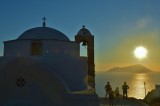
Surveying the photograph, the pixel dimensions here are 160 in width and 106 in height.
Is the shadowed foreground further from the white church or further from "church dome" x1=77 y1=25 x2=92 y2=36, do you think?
"church dome" x1=77 y1=25 x2=92 y2=36

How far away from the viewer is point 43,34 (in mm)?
14359

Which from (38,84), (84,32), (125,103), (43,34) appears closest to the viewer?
(38,84)

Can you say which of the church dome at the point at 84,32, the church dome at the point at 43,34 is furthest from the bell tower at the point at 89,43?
the church dome at the point at 43,34

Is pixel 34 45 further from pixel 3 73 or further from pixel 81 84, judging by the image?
pixel 81 84

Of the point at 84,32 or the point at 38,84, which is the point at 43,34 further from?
the point at 84,32

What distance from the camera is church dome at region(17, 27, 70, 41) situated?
14.2 m

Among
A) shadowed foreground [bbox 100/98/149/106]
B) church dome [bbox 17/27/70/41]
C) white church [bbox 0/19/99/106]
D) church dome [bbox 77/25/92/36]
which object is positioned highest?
church dome [bbox 77/25/92/36]

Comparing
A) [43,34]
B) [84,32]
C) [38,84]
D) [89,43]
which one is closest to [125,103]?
A: [89,43]

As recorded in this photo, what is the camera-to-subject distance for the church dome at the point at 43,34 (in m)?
14.2

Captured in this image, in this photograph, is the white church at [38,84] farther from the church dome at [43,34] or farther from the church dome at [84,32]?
the church dome at [84,32]

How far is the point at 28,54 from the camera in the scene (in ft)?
43.3

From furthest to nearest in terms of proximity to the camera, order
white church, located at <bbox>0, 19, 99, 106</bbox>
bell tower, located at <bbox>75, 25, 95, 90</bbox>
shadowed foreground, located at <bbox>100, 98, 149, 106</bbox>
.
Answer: bell tower, located at <bbox>75, 25, 95, 90</bbox>, shadowed foreground, located at <bbox>100, 98, 149, 106</bbox>, white church, located at <bbox>0, 19, 99, 106</bbox>

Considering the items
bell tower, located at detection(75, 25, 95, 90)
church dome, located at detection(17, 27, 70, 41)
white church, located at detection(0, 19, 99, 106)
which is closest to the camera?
white church, located at detection(0, 19, 99, 106)

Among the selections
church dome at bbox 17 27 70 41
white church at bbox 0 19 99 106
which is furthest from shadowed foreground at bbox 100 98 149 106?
church dome at bbox 17 27 70 41
